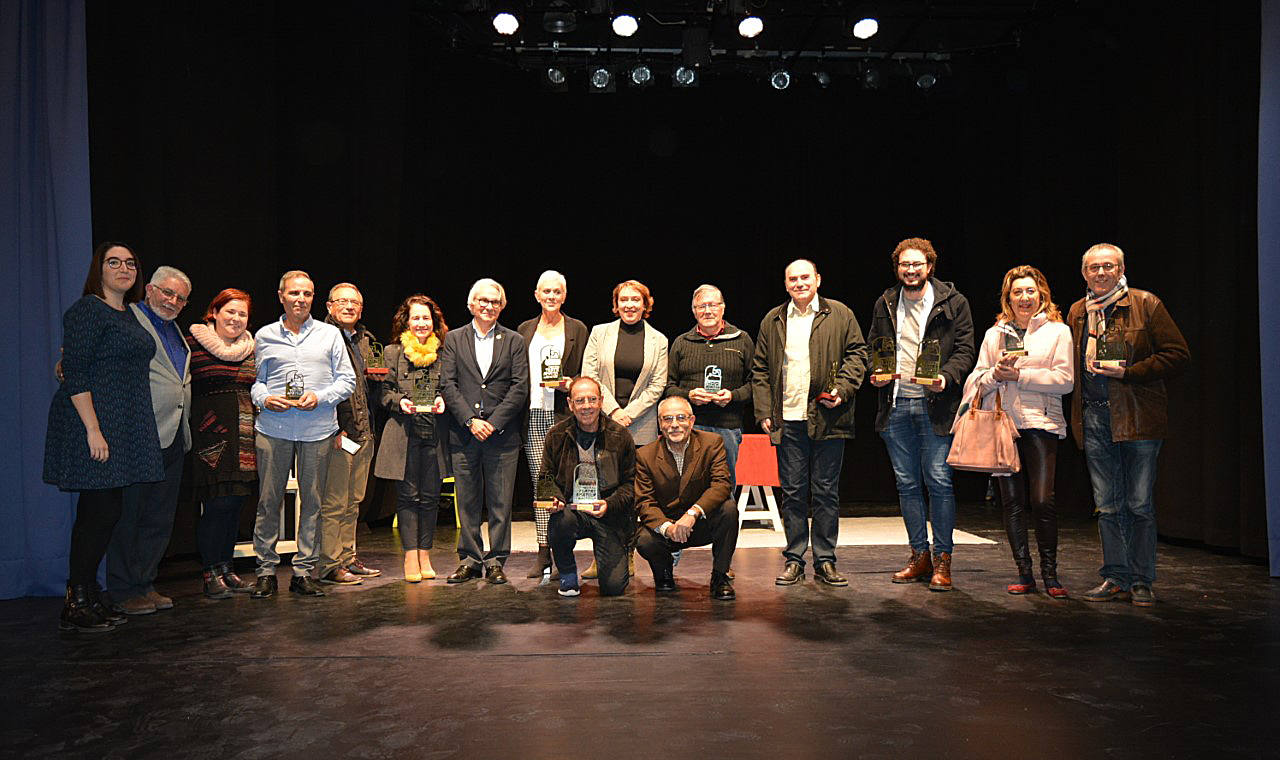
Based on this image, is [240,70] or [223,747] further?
[240,70]

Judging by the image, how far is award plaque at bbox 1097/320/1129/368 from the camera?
3.98 m

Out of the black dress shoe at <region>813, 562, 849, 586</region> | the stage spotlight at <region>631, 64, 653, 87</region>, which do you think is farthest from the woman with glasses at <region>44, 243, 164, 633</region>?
the stage spotlight at <region>631, 64, 653, 87</region>

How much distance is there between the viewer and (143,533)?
4.14 meters

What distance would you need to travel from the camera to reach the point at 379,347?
480 centimetres

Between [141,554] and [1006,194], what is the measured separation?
302 inches

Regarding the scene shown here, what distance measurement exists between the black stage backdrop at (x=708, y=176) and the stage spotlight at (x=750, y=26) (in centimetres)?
166

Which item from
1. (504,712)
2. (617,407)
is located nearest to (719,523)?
(617,407)

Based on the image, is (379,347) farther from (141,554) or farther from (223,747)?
(223,747)

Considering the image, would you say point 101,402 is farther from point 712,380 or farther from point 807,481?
point 807,481

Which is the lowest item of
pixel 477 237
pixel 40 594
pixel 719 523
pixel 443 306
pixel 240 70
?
pixel 40 594

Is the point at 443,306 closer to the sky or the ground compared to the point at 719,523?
closer to the sky

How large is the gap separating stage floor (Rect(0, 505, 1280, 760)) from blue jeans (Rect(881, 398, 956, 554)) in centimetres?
32

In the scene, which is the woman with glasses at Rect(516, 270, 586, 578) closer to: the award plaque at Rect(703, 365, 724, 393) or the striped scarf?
the award plaque at Rect(703, 365, 724, 393)

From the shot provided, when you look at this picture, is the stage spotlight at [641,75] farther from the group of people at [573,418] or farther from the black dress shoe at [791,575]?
the black dress shoe at [791,575]
